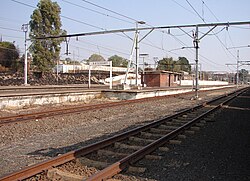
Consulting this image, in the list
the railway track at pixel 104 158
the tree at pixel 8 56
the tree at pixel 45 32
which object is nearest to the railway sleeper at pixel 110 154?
the railway track at pixel 104 158

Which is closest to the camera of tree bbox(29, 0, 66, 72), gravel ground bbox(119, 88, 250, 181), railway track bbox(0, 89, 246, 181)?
railway track bbox(0, 89, 246, 181)

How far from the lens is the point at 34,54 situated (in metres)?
56.5

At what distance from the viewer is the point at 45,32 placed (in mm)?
58688

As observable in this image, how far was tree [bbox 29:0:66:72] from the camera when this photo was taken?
56.4m

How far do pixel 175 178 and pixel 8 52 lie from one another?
62.6m

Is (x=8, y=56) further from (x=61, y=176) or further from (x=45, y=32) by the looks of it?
(x=61, y=176)

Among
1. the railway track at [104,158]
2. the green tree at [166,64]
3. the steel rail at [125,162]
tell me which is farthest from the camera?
the green tree at [166,64]

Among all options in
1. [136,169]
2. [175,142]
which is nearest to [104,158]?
[136,169]

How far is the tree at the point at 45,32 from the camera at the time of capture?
185ft

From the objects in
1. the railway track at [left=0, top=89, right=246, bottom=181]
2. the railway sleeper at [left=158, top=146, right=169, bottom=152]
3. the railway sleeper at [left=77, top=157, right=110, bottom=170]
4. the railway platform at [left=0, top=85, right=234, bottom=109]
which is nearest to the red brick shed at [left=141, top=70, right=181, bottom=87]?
the railway platform at [left=0, top=85, right=234, bottom=109]

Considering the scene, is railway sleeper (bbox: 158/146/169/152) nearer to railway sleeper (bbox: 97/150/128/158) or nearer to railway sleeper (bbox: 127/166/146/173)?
railway sleeper (bbox: 97/150/128/158)

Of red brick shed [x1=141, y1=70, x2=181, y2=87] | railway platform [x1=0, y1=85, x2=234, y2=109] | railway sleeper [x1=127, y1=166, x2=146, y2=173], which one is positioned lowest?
railway sleeper [x1=127, y1=166, x2=146, y2=173]

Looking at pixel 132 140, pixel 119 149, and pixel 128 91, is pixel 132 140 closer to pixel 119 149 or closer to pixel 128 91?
pixel 119 149

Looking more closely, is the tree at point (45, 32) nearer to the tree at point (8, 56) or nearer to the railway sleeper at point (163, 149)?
the tree at point (8, 56)
